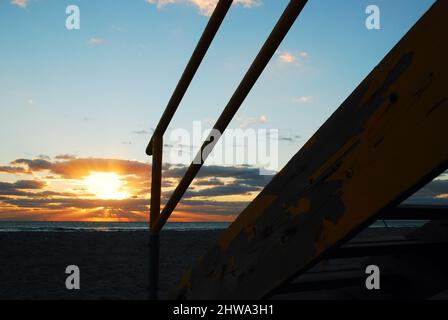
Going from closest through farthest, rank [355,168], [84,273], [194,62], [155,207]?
[355,168] → [194,62] → [155,207] → [84,273]

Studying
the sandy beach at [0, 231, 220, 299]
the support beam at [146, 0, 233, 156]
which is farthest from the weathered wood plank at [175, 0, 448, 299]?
the sandy beach at [0, 231, 220, 299]

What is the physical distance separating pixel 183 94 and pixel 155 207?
673 mm

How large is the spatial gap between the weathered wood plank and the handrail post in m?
1.03

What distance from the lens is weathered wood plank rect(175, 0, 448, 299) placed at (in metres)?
0.81

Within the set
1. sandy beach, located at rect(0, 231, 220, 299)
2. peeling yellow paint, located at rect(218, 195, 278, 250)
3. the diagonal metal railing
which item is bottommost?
sandy beach, located at rect(0, 231, 220, 299)

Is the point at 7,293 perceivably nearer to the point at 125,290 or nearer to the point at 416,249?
the point at 125,290

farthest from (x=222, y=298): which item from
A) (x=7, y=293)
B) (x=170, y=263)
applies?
(x=170, y=263)

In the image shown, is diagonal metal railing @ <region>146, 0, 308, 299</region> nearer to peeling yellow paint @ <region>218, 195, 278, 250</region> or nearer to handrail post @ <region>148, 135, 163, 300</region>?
handrail post @ <region>148, 135, 163, 300</region>

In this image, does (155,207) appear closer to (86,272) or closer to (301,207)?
(301,207)

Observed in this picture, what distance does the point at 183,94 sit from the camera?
6.59 ft

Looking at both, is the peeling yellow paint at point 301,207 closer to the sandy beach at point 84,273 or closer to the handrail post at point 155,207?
the handrail post at point 155,207

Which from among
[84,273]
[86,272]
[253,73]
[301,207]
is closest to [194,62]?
[253,73]

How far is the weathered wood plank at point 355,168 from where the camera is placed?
0.81m

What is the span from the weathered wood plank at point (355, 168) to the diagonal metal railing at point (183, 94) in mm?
376
